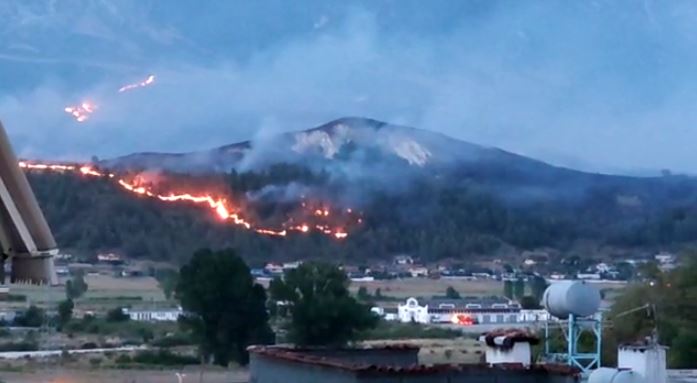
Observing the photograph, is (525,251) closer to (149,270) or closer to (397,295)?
(397,295)

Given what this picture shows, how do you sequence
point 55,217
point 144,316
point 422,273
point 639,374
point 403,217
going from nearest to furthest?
point 639,374
point 144,316
point 55,217
point 422,273
point 403,217

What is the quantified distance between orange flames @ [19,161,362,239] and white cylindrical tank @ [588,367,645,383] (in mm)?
59386

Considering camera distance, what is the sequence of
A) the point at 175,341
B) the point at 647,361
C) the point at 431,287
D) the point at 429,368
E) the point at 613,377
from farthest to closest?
the point at 431,287
the point at 175,341
the point at 647,361
the point at 613,377
the point at 429,368

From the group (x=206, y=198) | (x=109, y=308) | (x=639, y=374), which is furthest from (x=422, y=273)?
(x=639, y=374)

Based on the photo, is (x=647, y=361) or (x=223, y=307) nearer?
(x=647, y=361)

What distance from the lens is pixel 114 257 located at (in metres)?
81.0

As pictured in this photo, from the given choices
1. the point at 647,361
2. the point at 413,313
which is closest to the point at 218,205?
the point at 413,313

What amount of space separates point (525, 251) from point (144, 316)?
87.4ft

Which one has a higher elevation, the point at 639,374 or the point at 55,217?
the point at 55,217

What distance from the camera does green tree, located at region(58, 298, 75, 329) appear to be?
64.8 m

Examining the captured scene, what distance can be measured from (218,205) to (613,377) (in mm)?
64272

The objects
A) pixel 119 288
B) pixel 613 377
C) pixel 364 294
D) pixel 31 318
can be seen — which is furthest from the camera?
pixel 119 288

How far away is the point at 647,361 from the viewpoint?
19.2 m

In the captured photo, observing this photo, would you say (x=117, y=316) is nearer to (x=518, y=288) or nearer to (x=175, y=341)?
(x=175, y=341)
